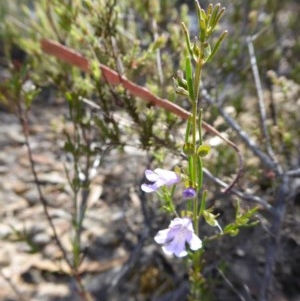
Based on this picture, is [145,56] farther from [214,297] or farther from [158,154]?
[214,297]

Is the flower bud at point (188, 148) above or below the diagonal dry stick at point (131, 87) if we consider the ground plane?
below

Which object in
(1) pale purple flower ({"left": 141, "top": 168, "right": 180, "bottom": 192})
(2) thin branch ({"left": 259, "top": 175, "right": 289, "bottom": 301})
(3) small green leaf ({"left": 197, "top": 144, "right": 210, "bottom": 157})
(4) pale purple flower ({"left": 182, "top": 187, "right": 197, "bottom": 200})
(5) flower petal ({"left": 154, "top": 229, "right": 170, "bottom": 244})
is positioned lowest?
(2) thin branch ({"left": 259, "top": 175, "right": 289, "bottom": 301})

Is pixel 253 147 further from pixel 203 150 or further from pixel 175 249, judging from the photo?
pixel 175 249

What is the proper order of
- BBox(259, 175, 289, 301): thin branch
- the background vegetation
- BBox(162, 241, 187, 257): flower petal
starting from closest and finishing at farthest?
BBox(162, 241, 187, 257): flower petal → BBox(259, 175, 289, 301): thin branch → the background vegetation

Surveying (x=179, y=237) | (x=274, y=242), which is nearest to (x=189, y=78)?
(x=179, y=237)

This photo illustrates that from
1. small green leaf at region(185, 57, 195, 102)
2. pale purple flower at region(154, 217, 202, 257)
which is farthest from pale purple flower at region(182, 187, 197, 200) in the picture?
small green leaf at region(185, 57, 195, 102)

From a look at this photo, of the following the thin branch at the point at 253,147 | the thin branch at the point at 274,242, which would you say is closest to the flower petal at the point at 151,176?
the thin branch at the point at 274,242

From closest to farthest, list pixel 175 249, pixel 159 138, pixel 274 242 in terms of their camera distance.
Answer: pixel 175 249, pixel 274 242, pixel 159 138

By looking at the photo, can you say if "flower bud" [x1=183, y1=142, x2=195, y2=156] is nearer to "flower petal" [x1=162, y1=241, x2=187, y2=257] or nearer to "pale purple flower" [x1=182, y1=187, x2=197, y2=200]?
"pale purple flower" [x1=182, y1=187, x2=197, y2=200]

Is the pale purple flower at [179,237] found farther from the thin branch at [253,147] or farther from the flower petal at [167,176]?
the thin branch at [253,147]
